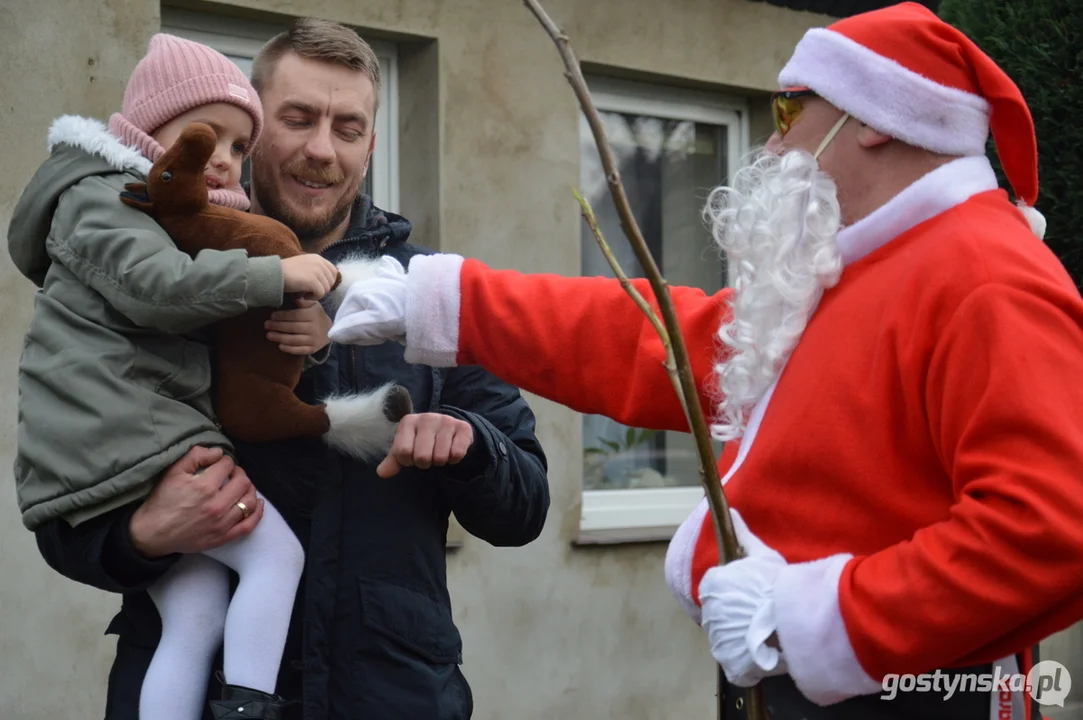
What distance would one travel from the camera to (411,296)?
2217mm

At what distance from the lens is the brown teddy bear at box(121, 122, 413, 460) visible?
2.18m

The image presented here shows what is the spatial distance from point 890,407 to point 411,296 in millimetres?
874

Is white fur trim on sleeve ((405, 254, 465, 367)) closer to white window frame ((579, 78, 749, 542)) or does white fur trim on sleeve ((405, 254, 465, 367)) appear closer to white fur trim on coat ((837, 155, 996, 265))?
white fur trim on coat ((837, 155, 996, 265))

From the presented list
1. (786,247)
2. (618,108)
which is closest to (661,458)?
(618,108)

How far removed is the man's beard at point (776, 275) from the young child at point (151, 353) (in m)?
0.73

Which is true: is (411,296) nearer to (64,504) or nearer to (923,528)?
(64,504)

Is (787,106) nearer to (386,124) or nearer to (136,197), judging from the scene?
(136,197)

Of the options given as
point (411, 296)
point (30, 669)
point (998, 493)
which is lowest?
point (30, 669)

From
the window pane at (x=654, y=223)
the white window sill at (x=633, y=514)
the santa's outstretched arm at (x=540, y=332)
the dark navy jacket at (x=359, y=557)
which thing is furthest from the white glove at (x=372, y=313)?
the window pane at (x=654, y=223)

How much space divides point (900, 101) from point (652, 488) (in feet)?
13.3

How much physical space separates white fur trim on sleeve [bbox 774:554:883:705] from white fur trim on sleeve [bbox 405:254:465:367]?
77cm

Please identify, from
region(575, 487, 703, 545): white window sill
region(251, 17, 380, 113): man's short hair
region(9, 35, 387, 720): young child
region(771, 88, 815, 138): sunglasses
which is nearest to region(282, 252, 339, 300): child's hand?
region(9, 35, 387, 720): young child

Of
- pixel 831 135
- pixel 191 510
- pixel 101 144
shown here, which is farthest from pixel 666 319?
pixel 101 144

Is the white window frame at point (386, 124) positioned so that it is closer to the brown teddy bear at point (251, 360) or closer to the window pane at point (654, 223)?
the window pane at point (654, 223)
